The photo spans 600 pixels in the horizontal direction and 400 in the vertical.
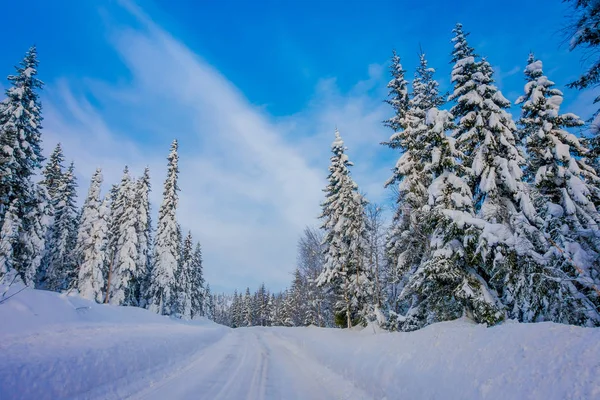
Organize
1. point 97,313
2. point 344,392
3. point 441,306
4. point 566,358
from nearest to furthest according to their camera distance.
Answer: point 566,358 < point 344,392 < point 441,306 < point 97,313

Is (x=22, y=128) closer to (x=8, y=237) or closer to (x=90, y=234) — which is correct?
(x=8, y=237)

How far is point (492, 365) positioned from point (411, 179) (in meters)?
13.9

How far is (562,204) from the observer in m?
13.4

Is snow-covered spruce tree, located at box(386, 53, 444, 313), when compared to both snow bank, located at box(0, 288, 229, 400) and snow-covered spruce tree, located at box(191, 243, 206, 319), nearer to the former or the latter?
snow bank, located at box(0, 288, 229, 400)

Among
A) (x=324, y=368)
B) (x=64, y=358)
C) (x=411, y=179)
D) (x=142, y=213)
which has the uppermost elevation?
(x=142, y=213)

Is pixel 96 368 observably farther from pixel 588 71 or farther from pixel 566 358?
pixel 588 71

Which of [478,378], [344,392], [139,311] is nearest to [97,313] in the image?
[139,311]

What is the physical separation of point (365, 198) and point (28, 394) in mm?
22759

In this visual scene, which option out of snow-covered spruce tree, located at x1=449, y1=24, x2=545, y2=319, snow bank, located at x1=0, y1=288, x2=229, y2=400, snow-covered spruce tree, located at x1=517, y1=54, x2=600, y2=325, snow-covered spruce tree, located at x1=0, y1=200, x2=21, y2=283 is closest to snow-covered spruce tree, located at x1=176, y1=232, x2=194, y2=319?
snow-covered spruce tree, located at x1=0, y1=200, x2=21, y2=283

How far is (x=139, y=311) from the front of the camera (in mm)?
24891

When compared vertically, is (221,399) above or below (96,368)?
below

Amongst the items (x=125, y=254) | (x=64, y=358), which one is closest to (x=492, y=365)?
(x=64, y=358)

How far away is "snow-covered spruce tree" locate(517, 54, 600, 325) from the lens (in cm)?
917

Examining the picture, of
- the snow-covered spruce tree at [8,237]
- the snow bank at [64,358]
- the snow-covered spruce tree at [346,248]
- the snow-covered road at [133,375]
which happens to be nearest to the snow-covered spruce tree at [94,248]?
the snow-covered spruce tree at [8,237]
